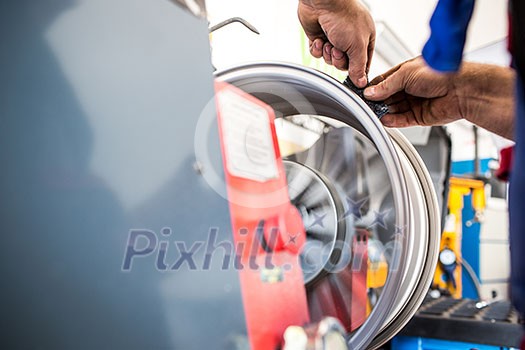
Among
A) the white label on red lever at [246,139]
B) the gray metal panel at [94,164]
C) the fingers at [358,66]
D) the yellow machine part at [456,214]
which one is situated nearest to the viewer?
the gray metal panel at [94,164]

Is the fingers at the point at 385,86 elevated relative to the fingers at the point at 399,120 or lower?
elevated

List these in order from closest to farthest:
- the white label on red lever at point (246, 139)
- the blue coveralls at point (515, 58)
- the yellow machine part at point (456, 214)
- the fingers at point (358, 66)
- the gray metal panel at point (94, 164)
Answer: the blue coveralls at point (515, 58) < the gray metal panel at point (94, 164) < the white label on red lever at point (246, 139) < the fingers at point (358, 66) < the yellow machine part at point (456, 214)

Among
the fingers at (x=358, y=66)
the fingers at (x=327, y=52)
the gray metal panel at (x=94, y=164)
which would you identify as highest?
the fingers at (x=327, y=52)

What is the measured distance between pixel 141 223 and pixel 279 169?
1.41 feet

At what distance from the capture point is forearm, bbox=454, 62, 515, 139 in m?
0.98

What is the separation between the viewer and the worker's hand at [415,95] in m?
1.07

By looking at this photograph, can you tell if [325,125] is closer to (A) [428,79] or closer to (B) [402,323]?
(A) [428,79]

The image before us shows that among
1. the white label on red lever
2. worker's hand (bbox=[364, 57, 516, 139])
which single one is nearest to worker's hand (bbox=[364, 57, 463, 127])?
worker's hand (bbox=[364, 57, 516, 139])

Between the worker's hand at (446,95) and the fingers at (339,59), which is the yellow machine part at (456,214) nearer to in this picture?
the worker's hand at (446,95)

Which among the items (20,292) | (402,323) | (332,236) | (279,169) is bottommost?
(402,323)

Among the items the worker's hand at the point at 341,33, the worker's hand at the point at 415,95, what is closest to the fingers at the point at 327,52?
the worker's hand at the point at 341,33

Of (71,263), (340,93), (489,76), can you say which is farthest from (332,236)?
(71,263)

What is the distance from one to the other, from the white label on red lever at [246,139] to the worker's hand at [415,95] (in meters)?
0.26

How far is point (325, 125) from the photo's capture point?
1260 mm
